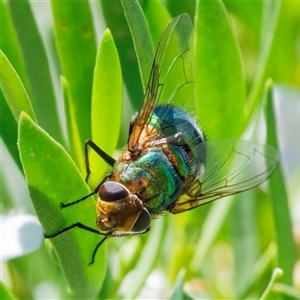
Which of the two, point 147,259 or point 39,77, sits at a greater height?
point 39,77

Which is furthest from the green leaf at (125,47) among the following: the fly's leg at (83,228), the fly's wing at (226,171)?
the fly's leg at (83,228)

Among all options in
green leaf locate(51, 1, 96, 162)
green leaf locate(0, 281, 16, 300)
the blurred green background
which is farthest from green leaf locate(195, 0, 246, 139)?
green leaf locate(0, 281, 16, 300)

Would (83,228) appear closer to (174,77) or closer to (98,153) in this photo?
(98,153)

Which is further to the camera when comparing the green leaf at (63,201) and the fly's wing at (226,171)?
the fly's wing at (226,171)

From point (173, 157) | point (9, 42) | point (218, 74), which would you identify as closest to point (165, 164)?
point (173, 157)

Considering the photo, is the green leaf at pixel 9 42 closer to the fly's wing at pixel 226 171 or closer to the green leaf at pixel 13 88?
the green leaf at pixel 13 88

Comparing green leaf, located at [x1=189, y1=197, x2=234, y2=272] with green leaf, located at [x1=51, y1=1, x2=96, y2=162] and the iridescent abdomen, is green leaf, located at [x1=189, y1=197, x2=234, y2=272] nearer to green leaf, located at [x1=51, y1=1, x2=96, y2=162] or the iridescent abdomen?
the iridescent abdomen
